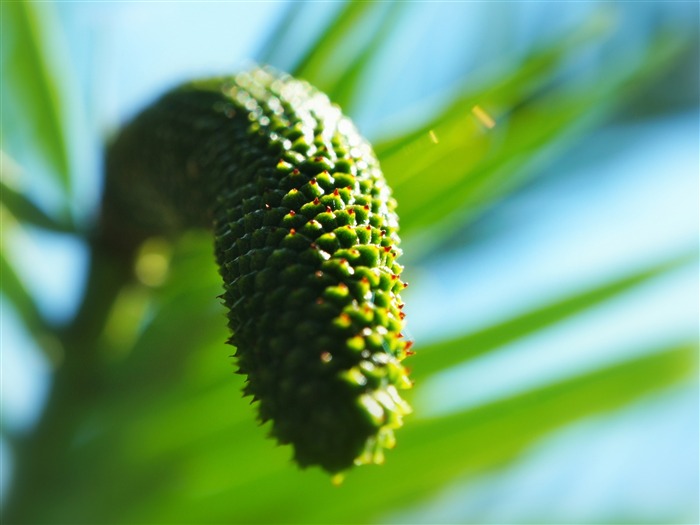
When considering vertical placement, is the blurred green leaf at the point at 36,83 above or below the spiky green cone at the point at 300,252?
above

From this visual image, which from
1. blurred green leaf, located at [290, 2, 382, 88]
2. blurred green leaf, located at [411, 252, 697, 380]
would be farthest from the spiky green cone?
blurred green leaf, located at [411, 252, 697, 380]

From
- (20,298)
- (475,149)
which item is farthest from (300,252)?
(20,298)

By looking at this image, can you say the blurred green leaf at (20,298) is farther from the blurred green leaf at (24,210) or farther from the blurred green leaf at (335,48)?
the blurred green leaf at (335,48)

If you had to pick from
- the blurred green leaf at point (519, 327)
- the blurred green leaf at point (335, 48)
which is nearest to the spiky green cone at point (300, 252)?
the blurred green leaf at point (335, 48)

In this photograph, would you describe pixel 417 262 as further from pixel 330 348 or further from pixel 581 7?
pixel 330 348

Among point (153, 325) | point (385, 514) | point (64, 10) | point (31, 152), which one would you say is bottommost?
point (385, 514)

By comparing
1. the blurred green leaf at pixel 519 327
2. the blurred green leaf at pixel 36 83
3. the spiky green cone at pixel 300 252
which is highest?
the blurred green leaf at pixel 36 83

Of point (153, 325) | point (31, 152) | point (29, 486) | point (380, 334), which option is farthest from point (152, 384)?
point (380, 334)
